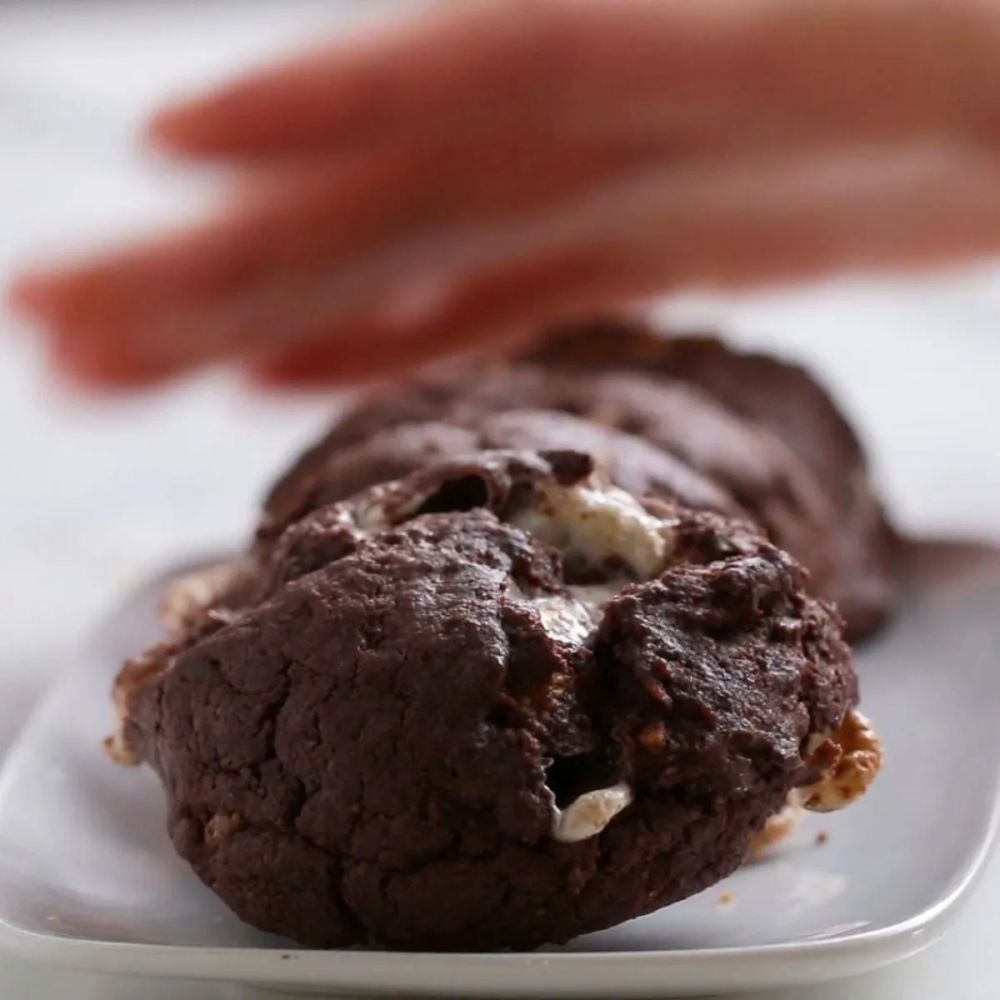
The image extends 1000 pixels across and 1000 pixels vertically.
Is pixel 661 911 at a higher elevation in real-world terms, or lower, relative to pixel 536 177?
lower

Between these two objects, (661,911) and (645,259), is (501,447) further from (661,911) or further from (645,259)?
(645,259)

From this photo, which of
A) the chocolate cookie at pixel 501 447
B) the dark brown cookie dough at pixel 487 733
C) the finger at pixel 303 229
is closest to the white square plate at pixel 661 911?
the dark brown cookie dough at pixel 487 733

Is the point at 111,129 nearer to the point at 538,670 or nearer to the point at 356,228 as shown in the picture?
the point at 356,228

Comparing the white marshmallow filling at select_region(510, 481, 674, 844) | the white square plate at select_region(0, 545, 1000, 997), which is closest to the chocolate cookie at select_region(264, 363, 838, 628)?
the white square plate at select_region(0, 545, 1000, 997)

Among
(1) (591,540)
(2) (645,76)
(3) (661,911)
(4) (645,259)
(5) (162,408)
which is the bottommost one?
(5) (162,408)

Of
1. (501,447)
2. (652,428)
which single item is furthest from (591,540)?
(652,428)

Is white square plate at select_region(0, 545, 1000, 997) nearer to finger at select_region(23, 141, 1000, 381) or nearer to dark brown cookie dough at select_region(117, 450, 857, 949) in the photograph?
dark brown cookie dough at select_region(117, 450, 857, 949)

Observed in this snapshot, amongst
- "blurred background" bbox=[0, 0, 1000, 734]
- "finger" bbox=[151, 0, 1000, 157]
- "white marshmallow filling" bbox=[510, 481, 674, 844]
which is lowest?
"blurred background" bbox=[0, 0, 1000, 734]
